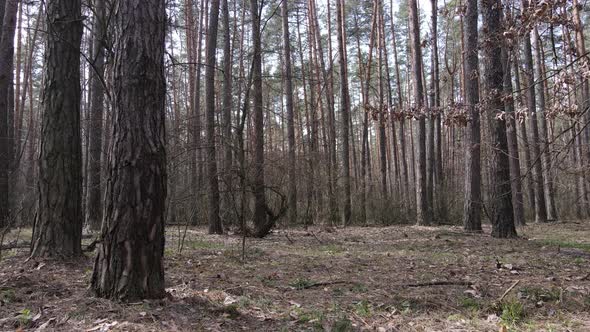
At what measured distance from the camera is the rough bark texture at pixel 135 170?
136 inches

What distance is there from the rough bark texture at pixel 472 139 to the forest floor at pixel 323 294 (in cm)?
375

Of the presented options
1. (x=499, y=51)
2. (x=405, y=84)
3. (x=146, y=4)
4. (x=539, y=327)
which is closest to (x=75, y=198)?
(x=146, y=4)

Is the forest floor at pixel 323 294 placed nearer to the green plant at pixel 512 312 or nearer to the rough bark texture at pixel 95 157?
the green plant at pixel 512 312

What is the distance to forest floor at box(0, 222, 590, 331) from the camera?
3266mm

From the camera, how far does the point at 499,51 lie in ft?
27.7

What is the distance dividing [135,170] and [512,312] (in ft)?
10.2

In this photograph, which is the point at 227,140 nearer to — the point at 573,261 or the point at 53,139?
the point at 53,139

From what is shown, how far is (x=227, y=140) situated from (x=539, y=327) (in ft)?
15.1

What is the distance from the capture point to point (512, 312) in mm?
3473

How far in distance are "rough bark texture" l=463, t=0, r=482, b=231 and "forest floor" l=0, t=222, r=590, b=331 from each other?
3747mm

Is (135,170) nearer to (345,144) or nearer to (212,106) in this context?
(212,106)

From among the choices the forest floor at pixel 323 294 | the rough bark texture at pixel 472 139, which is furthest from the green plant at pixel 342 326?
the rough bark texture at pixel 472 139

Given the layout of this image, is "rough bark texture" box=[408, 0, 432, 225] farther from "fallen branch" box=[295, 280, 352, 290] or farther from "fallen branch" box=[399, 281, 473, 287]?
"fallen branch" box=[295, 280, 352, 290]

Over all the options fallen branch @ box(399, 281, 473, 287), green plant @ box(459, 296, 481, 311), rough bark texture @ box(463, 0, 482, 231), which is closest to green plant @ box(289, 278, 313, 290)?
fallen branch @ box(399, 281, 473, 287)
